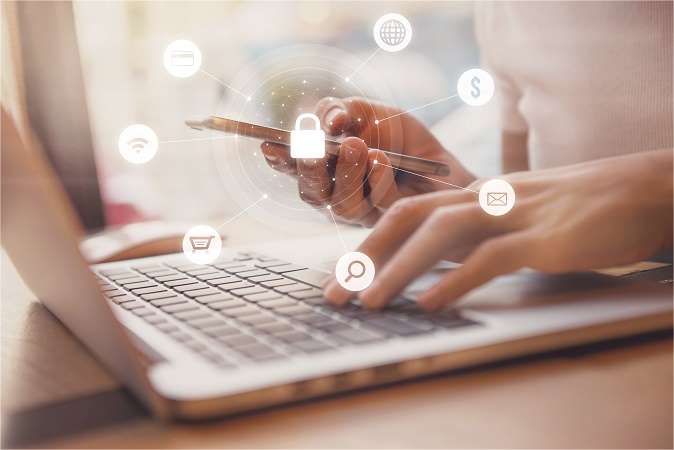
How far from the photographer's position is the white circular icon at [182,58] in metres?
0.42

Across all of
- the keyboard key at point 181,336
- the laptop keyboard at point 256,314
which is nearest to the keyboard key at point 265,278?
the laptop keyboard at point 256,314

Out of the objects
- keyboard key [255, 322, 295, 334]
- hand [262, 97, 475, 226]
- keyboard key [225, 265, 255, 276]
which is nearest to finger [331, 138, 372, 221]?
hand [262, 97, 475, 226]

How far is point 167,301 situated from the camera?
347mm

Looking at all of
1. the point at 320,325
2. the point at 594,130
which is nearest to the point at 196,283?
the point at 320,325

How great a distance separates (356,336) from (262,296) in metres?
0.09

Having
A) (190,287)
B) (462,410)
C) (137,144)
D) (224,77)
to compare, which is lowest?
(462,410)

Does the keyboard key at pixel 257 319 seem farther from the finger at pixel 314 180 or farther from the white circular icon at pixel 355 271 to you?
the finger at pixel 314 180

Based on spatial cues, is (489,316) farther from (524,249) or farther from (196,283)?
(196,283)

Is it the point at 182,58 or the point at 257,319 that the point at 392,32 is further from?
the point at 257,319

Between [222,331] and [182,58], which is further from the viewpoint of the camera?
[182,58]

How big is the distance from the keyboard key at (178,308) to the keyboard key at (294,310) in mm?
49

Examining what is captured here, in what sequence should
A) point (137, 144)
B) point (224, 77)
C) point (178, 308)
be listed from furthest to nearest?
point (224, 77) < point (137, 144) < point (178, 308)

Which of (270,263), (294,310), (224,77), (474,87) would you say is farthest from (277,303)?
(224,77)

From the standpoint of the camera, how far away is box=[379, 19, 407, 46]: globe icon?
0.44 m
